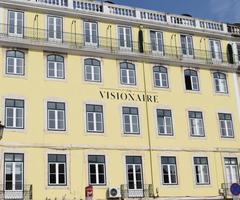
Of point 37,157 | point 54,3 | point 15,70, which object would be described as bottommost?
point 37,157

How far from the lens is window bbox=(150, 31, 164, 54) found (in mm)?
30375

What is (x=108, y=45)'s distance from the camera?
28.8 m

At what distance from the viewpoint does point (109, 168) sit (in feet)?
86.1

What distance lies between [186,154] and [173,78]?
4614 millimetres

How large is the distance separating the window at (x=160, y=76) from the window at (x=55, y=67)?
565cm

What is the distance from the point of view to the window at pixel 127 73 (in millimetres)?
28531

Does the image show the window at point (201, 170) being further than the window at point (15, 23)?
Yes

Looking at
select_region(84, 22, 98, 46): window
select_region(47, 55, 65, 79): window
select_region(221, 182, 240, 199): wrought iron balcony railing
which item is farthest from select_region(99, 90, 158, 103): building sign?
select_region(221, 182, 240, 199): wrought iron balcony railing

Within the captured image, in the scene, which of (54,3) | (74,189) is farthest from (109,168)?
(54,3)

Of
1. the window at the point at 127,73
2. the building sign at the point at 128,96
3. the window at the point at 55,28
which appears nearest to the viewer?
the building sign at the point at 128,96

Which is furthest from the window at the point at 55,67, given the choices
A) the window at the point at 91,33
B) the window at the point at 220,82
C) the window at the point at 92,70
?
the window at the point at 220,82

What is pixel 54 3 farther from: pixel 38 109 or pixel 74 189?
pixel 74 189

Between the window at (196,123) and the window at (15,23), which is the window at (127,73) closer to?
the window at (196,123)

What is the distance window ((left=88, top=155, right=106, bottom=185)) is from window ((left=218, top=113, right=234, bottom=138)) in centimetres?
812
